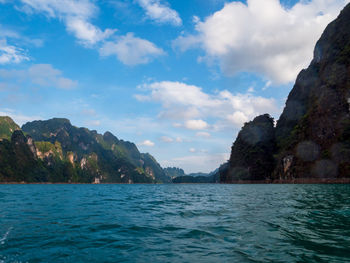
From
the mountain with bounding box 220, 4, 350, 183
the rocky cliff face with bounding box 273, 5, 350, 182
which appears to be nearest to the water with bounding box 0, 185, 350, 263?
the mountain with bounding box 220, 4, 350, 183

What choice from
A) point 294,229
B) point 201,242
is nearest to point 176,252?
point 201,242

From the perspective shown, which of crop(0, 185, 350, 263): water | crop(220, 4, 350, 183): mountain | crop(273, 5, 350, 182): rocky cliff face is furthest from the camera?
crop(220, 4, 350, 183): mountain

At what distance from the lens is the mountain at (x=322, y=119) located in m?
118

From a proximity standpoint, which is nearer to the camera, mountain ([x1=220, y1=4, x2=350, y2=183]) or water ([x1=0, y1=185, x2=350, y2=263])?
water ([x1=0, y1=185, x2=350, y2=263])

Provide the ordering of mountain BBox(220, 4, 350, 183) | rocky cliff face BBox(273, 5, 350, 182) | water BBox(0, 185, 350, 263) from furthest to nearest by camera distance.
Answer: mountain BBox(220, 4, 350, 183) < rocky cliff face BBox(273, 5, 350, 182) < water BBox(0, 185, 350, 263)

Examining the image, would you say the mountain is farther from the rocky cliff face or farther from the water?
the water

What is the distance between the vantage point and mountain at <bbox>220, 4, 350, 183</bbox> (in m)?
118

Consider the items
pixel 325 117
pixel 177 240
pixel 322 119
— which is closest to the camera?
pixel 177 240

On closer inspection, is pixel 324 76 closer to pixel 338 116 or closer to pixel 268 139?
pixel 338 116

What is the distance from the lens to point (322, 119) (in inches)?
5148

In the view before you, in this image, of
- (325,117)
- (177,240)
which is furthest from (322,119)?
(177,240)

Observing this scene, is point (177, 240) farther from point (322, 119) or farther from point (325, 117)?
point (322, 119)

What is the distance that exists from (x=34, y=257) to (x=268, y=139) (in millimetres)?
209800

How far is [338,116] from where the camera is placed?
12169cm
